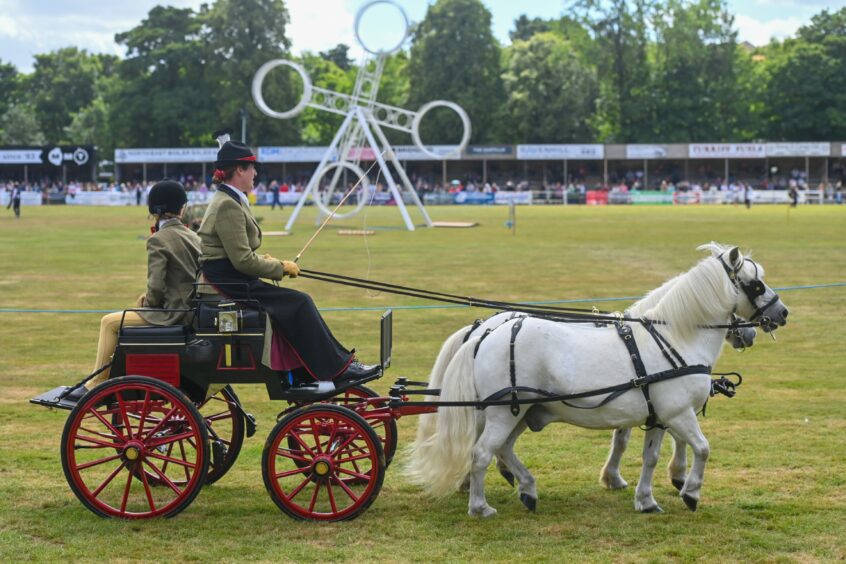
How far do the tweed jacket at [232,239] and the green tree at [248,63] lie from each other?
281 feet

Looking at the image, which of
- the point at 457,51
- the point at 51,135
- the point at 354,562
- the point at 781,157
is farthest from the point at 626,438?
the point at 51,135

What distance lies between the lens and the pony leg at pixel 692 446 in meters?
6.89

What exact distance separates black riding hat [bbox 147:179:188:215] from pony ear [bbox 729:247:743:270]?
12.3 ft

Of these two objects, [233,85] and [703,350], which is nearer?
[703,350]

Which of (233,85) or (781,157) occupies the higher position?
(233,85)

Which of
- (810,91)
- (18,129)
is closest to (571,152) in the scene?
(810,91)

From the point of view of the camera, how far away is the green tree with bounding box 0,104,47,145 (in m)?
113

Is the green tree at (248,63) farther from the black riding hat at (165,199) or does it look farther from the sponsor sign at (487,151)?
the black riding hat at (165,199)

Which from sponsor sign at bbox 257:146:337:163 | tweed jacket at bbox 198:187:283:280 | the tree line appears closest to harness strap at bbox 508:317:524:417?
tweed jacket at bbox 198:187:283:280

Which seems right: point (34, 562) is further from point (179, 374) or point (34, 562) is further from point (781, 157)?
point (781, 157)

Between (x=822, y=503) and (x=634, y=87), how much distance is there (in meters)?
94.8

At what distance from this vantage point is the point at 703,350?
7.16 m

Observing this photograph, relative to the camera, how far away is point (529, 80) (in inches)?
3674

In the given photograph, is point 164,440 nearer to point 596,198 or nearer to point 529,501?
point 529,501
